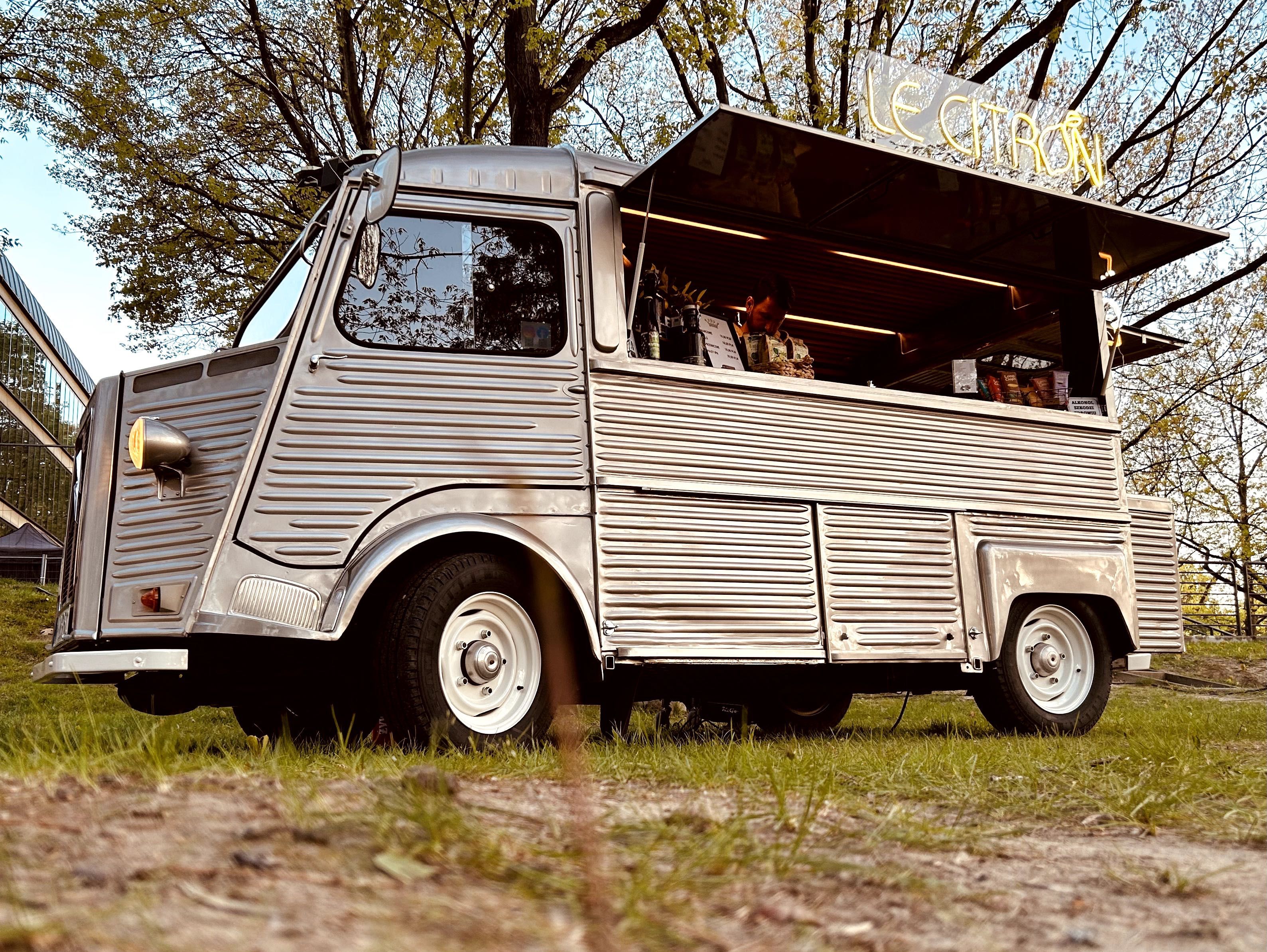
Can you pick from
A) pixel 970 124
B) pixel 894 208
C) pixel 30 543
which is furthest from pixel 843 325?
pixel 30 543

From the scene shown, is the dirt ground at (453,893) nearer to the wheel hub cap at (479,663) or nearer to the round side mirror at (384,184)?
the wheel hub cap at (479,663)

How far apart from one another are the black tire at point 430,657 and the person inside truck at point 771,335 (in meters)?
2.27

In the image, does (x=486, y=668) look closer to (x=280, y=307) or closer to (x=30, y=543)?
(x=280, y=307)

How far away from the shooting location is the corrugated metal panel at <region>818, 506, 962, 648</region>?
19.3ft

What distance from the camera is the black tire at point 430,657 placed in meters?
4.54

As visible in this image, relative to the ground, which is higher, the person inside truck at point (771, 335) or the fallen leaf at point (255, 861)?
the person inside truck at point (771, 335)

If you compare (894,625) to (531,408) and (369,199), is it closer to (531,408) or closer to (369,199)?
(531,408)

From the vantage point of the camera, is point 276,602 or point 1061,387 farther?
point 1061,387

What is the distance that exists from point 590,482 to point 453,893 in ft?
11.2

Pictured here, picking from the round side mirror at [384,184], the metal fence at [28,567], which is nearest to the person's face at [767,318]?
the round side mirror at [384,184]

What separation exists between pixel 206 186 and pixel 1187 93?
12.0 m

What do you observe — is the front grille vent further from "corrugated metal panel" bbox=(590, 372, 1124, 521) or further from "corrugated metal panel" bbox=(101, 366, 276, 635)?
"corrugated metal panel" bbox=(590, 372, 1124, 521)

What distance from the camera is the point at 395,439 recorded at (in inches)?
193

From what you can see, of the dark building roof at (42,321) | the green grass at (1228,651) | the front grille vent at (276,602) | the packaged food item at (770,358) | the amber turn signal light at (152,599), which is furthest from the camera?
→ the dark building roof at (42,321)
